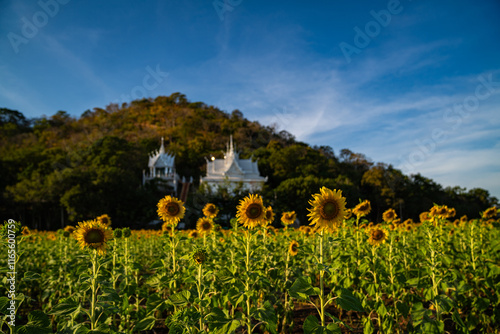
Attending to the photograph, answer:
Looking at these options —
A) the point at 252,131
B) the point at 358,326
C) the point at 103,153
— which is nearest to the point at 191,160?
the point at 103,153

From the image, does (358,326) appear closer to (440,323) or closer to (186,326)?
(440,323)

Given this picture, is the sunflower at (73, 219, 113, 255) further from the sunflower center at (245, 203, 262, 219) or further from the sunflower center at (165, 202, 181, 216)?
the sunflower center at (245, 203, 262, 219)

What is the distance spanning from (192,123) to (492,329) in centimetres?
7667

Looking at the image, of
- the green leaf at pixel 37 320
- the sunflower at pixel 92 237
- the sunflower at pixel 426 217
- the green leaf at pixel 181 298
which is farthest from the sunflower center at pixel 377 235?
the green leaf at pixel 37 320

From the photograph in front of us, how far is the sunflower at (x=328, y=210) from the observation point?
2963mm

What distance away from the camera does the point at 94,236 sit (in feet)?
10.6

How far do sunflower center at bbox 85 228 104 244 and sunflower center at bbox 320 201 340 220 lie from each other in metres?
2.37

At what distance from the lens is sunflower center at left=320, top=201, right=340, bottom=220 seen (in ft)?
9.72

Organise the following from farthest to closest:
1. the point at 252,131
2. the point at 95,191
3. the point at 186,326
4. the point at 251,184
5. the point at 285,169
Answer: the point at 252,131, the point at 285,169, the point at 251,184, the point at 95,191, the point at 186,326

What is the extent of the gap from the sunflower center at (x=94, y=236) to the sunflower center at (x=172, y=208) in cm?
120

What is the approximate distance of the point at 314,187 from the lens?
31109 mm

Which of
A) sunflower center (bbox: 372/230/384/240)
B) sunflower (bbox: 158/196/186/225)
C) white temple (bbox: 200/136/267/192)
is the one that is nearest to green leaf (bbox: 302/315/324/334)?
sunflower center (bbox: 372/230/384/240)

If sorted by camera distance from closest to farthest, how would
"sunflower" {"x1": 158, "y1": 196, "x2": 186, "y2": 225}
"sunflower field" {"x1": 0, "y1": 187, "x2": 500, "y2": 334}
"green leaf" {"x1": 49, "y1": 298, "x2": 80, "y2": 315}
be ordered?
"green leaf" {"x1": 49, "y1": 298, "x2": 80, "y2": 315}
"sunflower field" {"x1": 0, "y1": 187, "x2": 500, "y2": 334}
"sunflower" {"x1": 158, "y1": 196, "x2": 186, "y2": 225}

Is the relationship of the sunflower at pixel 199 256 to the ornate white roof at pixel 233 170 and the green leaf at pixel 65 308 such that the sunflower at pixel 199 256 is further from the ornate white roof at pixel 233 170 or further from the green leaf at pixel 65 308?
the ornate white roof at pixel 233 170
